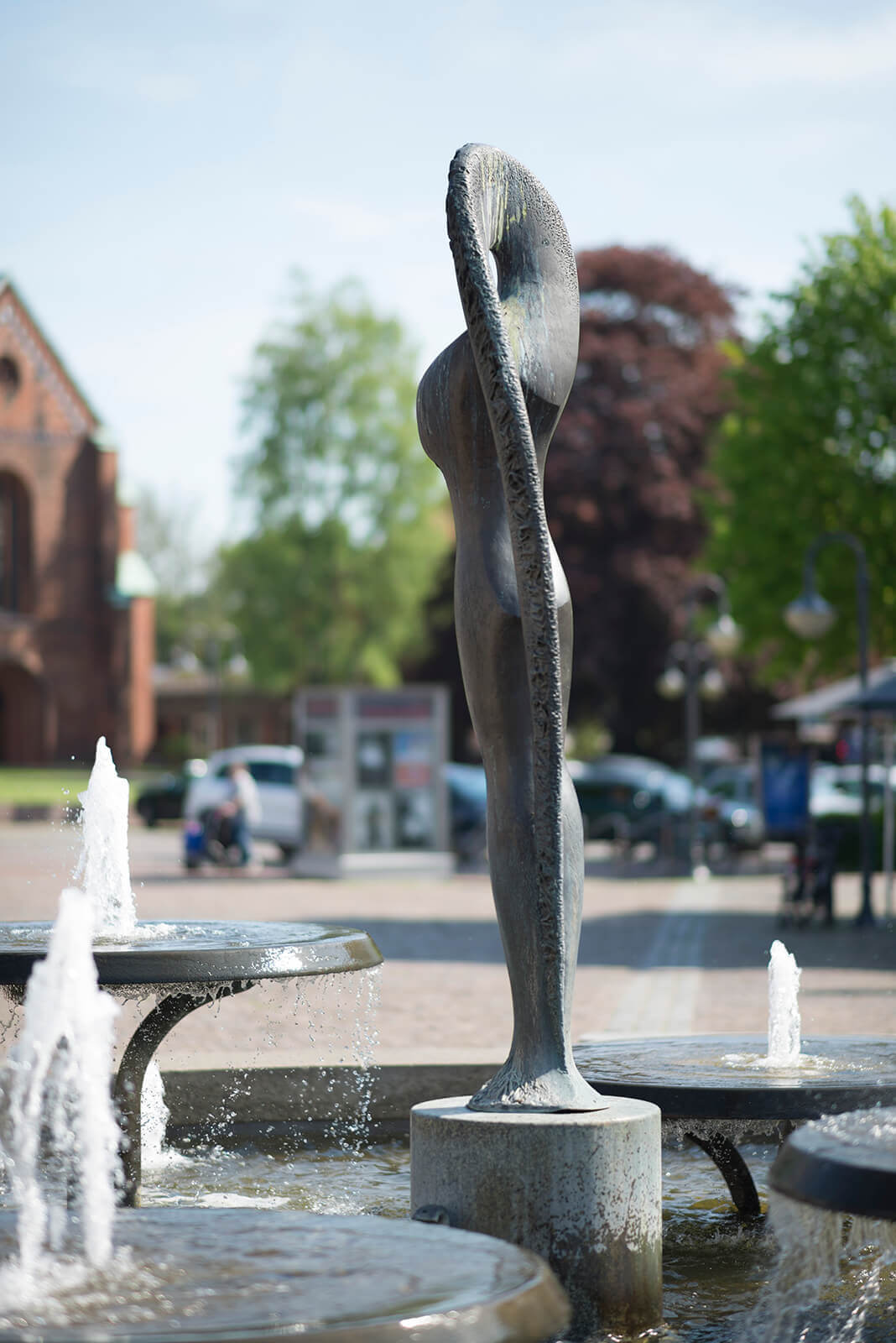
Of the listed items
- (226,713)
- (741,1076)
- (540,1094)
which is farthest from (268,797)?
(226,713)

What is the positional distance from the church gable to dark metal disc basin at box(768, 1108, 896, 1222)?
54.3 meters

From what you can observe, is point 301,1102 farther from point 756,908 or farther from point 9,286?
point 9,286

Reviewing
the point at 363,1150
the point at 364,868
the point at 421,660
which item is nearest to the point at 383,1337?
the point at 363,1150

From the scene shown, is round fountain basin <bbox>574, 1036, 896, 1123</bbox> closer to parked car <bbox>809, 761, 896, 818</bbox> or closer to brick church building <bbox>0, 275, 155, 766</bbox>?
parked car <bbox>809, 761, 896, 818</bbox>

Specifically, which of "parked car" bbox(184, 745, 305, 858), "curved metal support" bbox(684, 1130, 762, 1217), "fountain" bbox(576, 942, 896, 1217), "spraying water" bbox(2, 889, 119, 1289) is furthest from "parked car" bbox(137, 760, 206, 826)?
"spraying water" bbox(2, 889, 119, 1289)

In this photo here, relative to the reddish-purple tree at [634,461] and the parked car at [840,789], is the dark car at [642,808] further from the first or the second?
the reddish-purple tree at [634,461]

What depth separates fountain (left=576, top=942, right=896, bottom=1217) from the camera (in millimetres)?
4578

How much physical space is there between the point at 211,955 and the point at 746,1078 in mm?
1424

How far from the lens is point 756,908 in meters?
21.0

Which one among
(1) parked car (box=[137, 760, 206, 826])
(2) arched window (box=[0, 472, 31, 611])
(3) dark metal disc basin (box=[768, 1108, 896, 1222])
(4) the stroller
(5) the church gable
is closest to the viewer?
(3) dark metal disc basin (box=[768, 1108, 896, 1222])

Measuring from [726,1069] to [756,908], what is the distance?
16168 millimetres

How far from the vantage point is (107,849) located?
5934 mm

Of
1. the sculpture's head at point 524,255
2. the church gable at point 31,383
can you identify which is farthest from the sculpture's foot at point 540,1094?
the church gable at point 31,383

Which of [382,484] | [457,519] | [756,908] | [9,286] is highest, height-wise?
[9,286]
